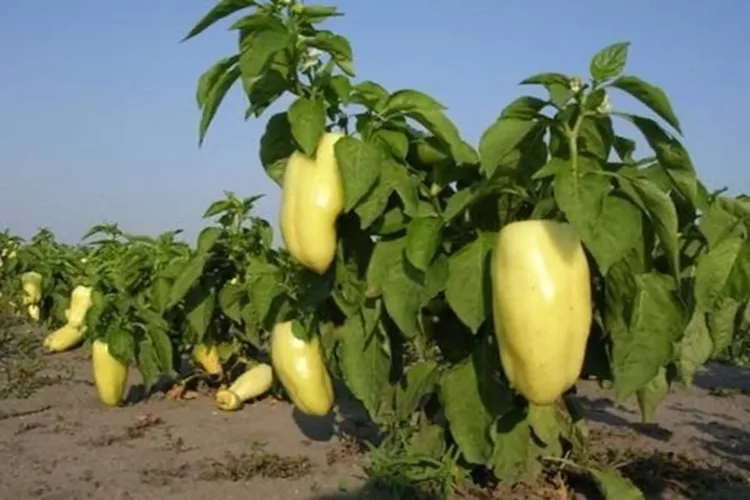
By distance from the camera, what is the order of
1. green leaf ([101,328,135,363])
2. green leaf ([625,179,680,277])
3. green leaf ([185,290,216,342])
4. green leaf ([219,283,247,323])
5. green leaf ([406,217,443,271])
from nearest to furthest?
green leaf ([625,179,680,277]) < green leaf ([406,217,443,271]) < green leaf ([219,283,247,323]) < green leaf ([185,290,216,342]) < green leaf ([101,328,135,363])

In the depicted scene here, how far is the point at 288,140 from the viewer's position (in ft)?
9.12

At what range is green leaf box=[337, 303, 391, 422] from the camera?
274 centimetres

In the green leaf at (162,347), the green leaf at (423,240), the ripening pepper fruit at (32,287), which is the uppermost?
the green leaf at (423,240)

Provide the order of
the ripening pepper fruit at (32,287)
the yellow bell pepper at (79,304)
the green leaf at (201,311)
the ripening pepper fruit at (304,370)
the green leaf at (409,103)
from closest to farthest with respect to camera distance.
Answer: the green leaf at (409,103), the ripening pepper fruit at (304,370), the green leaf at (201,311), the yellow bell pepper at (79,304), the ripening pepper fruit at (32,287)

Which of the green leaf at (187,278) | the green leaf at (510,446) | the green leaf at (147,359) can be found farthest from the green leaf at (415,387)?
the green leaf at (147,359)

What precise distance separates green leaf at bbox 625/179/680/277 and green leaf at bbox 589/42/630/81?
0.77ft

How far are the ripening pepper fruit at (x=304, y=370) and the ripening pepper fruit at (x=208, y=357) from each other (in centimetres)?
181

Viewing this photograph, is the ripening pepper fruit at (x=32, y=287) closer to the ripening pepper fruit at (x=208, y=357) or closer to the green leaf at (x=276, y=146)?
the ripening pepper fruit at (x=208, y=357)

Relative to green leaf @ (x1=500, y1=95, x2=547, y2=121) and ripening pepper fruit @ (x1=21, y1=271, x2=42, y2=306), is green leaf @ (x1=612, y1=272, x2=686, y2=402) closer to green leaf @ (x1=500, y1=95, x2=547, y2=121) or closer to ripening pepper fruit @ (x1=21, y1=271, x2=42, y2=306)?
green leaf @ (x1=500, y1=95, x2=547, y2=121)

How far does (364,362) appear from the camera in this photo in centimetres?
276

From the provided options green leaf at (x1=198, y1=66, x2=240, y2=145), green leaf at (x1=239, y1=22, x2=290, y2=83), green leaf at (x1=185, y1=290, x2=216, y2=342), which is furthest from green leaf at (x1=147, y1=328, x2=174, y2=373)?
green leaf at (x1=239, y1=22, x2=290, y2=83)

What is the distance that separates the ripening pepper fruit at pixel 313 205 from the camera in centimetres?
242

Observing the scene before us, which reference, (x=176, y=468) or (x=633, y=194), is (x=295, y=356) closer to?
(x=176, y=468)

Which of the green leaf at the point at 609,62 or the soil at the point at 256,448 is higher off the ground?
the green leaf at the point at 609,62
